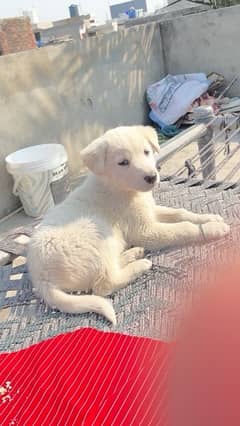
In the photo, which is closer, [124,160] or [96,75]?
[124,160]

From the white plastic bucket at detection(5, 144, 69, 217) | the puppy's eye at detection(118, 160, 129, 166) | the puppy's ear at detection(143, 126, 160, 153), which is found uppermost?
the puppy's ear at detection(143, 126, 160, 153)

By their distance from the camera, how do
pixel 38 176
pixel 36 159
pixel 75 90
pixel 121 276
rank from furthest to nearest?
pixel 75 90
pixel 36 159
pixel 38 176
pixel 121 276

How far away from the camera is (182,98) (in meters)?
4.69

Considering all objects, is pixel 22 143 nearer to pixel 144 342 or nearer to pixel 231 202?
pixel 231 202

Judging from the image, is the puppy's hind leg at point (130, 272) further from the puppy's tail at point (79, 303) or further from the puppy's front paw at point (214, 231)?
the puppy's front paw at point (214, 231)

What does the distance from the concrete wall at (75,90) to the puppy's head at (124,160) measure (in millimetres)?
2050

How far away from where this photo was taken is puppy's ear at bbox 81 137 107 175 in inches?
59.8

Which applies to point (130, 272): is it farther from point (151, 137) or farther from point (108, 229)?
point (151, 137)

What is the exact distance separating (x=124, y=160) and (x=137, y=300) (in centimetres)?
49

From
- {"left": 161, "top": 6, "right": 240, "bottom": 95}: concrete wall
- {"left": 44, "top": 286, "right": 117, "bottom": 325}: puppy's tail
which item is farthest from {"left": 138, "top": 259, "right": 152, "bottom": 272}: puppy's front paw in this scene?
{"left": 161, "top": 6, "right": 240, "bottom": 95}: concrete wall

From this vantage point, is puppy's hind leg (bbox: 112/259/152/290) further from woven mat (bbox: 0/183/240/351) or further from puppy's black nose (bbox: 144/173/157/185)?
puppy's black nose (bbox: 144/173/157/185)

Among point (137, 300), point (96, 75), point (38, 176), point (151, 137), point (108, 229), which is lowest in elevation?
point (38, 176)

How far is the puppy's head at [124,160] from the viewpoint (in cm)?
150

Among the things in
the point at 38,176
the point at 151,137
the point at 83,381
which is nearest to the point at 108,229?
the point at 151,137
